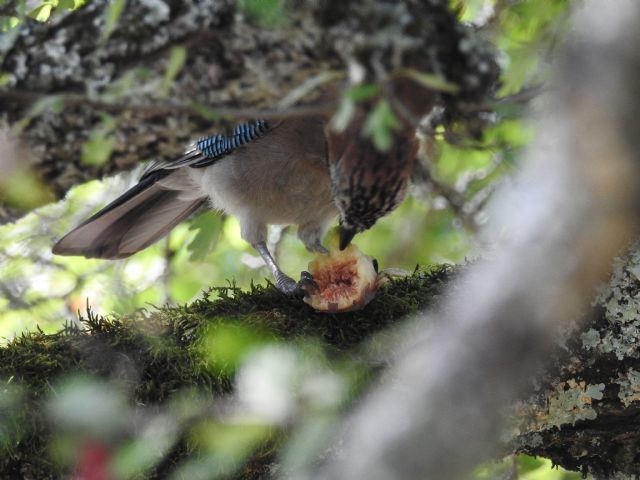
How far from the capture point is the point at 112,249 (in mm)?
4285

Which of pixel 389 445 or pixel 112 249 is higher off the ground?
pixel 112 249

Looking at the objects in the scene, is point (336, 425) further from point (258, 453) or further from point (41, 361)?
point (41, 361)

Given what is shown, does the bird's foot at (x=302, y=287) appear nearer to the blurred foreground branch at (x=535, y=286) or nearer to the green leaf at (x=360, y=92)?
the green leaf at (x=360, y=92)

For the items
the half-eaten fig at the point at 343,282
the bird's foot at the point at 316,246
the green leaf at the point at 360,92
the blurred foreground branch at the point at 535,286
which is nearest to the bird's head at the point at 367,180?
the half-eaten fig at the point at 343,282

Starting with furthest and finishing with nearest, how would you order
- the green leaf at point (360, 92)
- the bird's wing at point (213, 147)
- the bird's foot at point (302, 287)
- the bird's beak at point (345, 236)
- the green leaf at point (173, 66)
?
the bird's wing at point (213, 147) → the bird's beak at point (345, 236) → the bird's foot at point (302, 287) → the green leaf at point (173, 66) → the green leaf at point (360, 92)

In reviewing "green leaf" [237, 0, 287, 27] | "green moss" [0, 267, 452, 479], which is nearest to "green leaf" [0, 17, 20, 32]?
"green leaf" [237, 0, 287, 27]

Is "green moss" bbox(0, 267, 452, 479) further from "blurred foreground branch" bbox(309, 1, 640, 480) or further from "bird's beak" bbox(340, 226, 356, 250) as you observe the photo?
"blurred foreground branch" bbox(309, 1, 640, 480)

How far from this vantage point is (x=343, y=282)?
3104mm

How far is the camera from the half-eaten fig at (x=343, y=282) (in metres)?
3.00

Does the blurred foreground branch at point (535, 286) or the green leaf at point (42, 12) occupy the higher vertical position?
the green leaf at point (42, 12)

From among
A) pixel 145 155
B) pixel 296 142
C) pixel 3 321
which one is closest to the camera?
pixel 145 155

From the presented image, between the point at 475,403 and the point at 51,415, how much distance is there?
5.97 ft

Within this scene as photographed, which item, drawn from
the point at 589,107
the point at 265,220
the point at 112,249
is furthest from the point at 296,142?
the point at 589,107

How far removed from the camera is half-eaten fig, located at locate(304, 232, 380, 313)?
3000 mm
